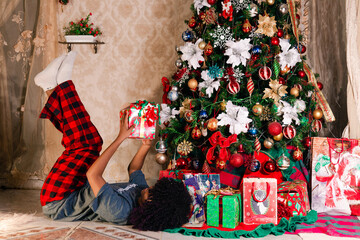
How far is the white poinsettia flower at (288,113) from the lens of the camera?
2771mm

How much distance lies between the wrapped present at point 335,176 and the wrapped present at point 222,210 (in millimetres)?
737

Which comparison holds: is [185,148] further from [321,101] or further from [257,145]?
[321,101]

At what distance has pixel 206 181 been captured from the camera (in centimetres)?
258

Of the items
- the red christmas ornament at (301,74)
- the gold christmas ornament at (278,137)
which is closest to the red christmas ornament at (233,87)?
the gold christmas ornament at (278,137)

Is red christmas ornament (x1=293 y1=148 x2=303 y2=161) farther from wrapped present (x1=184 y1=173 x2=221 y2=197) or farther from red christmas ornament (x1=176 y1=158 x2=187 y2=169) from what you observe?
red christmas ornament (x1=176 y1=158 x2=187 y2=169)

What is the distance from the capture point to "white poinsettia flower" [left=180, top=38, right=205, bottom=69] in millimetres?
2893

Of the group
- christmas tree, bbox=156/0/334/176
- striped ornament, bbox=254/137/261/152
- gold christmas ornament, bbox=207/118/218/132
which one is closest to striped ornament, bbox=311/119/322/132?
christmas tree, bbox=156/0/334/176

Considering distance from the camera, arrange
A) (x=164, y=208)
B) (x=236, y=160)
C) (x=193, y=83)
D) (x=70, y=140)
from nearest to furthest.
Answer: (x=164, y=208)
(x=70, y=140)
(x=236, y=160)
(x=193, y=83)

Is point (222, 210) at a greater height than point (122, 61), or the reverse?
point (122, 61)

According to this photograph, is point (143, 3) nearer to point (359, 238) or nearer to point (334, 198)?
point (334, 198)

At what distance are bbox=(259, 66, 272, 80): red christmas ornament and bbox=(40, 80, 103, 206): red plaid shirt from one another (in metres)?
1.29

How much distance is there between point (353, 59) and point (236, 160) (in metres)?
1.18

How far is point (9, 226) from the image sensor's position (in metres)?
2.33

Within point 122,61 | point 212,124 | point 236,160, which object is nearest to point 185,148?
point 212,124
